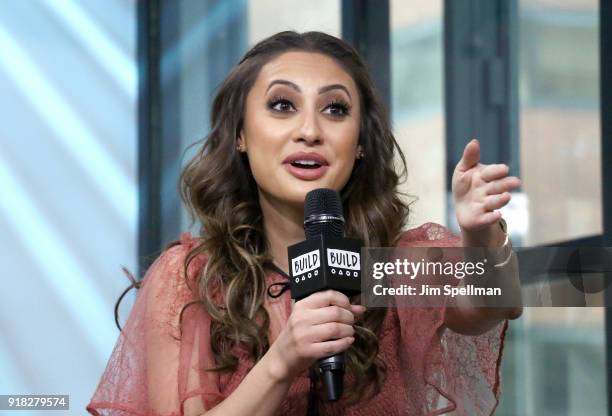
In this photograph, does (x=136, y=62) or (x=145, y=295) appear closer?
(x=145, y=295)

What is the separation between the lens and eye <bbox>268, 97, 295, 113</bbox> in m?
1.71

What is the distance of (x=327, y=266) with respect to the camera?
1.22 metres

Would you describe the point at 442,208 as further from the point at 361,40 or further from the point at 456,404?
the point at 456,404

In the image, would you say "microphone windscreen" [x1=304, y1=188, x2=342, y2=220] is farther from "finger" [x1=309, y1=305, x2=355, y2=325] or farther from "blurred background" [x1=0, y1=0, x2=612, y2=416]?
"blurred background" [x1=0, y1=0, x2=612, y2=416]

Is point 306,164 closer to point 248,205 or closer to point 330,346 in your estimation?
point 248,205

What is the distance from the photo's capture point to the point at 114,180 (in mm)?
3742

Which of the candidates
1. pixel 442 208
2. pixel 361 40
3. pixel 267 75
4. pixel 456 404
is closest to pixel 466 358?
pixel 456 404

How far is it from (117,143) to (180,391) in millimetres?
2238

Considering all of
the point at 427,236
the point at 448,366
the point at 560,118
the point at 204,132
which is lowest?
the point at 448,366

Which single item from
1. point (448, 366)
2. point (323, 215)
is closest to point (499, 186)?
point (323, 215)

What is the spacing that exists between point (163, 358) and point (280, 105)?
44 centimetres

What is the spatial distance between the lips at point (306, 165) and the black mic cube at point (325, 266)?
348 millimetres

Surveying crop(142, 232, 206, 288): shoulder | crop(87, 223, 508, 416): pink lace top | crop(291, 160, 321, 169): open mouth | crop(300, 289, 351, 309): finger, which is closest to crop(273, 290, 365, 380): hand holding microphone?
crop(300, 289, 351, 309): finger

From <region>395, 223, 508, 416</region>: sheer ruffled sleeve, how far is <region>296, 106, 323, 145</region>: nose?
253 millimetres
